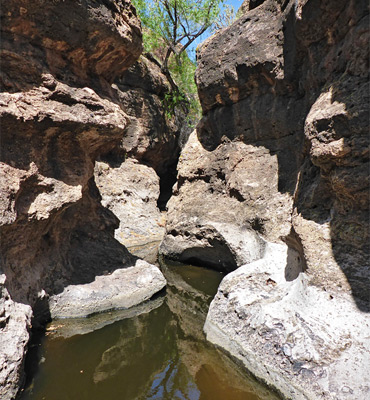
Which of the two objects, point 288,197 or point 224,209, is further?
point 224,209

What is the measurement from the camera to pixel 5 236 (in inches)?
140

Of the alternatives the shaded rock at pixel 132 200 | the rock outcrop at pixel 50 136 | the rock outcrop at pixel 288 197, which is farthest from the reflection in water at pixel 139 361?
the shaded rock at pixel 132 200

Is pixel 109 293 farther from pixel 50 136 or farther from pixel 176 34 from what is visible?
pixel 176 34

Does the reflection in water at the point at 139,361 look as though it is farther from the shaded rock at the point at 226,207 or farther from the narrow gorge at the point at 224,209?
the shaded rock at the point at 226,207

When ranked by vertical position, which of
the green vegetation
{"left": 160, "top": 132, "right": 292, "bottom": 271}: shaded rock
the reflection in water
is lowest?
the reflection in water

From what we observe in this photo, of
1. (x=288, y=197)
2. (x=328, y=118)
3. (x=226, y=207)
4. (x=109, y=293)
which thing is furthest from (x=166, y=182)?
(x=328, y=118)

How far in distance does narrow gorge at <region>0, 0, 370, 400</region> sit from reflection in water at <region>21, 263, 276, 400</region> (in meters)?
0.03

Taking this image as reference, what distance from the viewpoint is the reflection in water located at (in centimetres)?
298

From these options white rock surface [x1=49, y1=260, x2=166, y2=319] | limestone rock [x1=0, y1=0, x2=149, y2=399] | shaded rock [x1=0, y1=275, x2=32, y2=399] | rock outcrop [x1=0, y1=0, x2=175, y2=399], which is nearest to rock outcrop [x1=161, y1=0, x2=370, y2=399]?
white rock surface [x1=49, y1=260, x2=166, y2=319]

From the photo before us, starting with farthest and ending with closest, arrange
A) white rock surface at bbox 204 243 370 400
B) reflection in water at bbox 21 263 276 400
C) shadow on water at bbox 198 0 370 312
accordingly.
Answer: shadow on water at bbox 198 0 370 312
reflection in water at bbox 21 263 276 400
white rock surface at bbox 204 243 370 400

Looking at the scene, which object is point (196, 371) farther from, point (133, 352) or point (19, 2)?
point (19, 2)

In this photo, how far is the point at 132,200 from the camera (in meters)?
10.3

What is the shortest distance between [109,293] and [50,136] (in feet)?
7.69

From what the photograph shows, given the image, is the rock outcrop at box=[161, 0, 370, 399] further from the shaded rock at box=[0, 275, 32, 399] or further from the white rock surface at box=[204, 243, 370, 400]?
the shaded rock at box=[0, 275, 32, 399]
